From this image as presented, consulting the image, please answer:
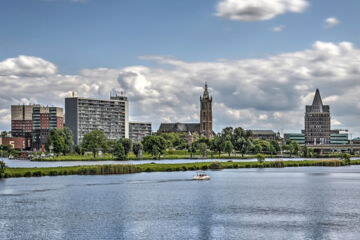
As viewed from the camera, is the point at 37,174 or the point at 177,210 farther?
the point at 37,174

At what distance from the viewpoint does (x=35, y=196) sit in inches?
3767

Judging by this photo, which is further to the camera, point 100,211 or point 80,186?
point 80,186

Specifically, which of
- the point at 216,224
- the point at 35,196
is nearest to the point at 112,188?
the point at 35,196

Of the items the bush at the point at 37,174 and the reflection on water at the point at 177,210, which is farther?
the bush at the point at 37,174

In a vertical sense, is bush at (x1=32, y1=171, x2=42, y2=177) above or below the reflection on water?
above

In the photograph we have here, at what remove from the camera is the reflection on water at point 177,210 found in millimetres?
62031

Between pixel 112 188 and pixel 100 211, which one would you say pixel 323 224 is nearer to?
pixel 100 211

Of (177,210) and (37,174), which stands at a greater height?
(37,174)

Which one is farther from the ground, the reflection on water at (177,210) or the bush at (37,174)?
the bush at (37,174)

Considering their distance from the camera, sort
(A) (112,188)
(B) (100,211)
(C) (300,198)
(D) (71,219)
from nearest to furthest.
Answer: (D) (71,219), (B) (100,211), (C) (300,198), (A) (112,188)

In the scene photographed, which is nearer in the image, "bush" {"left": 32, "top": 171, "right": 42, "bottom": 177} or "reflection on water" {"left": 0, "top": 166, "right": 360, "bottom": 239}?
"reflection on water" {"left": 0, "top": 166, "right": 360, "bottom": 239}

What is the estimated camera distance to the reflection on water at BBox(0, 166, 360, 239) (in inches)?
2442

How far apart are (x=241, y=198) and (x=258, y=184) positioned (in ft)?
95.2

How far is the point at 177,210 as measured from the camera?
7888cm
